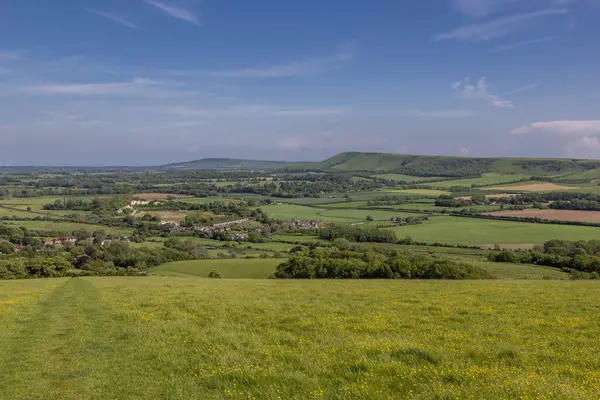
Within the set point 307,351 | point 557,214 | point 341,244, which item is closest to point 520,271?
point 341,244

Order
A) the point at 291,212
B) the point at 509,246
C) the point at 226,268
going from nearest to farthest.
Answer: the point at 226,268 → the point at 509,246 → the point at 291,212

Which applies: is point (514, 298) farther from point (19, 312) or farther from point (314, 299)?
point (19, 312)

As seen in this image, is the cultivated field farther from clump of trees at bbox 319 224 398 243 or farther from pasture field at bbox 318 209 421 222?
clump of trees at bbox 319 224 398 243

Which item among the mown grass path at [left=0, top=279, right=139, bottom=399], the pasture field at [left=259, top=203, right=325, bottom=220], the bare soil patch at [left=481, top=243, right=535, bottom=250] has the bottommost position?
the bare soil patch at [left=481, top=243, right=535, bottom=250]

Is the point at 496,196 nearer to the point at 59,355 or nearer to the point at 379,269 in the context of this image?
the point at 379,269

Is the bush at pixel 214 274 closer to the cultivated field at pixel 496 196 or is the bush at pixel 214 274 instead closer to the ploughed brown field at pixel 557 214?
the ploughed brown field at pixel 557 214

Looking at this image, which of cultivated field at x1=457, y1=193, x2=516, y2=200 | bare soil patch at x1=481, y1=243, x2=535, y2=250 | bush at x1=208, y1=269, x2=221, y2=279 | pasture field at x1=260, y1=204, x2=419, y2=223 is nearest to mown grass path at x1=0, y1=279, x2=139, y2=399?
bush at x1=208, y1=269, x2=221, y2=279

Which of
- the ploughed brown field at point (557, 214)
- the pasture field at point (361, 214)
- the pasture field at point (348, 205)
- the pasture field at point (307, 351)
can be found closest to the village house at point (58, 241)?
the pasture field at point (361, 214)
